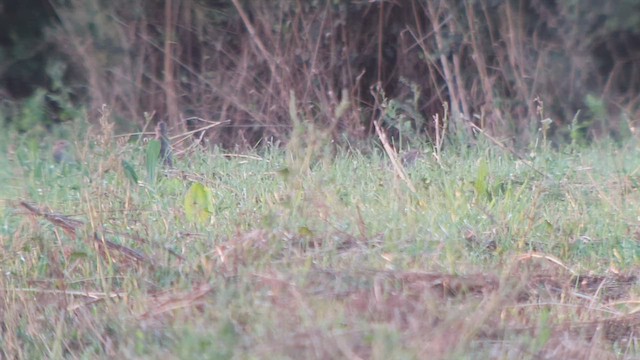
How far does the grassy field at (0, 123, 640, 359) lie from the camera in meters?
2.79

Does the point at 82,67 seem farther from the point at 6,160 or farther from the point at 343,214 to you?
the point at 343,214

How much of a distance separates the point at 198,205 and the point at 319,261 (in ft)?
2.73

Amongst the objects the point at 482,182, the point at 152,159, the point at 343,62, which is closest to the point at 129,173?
the point at 152,159

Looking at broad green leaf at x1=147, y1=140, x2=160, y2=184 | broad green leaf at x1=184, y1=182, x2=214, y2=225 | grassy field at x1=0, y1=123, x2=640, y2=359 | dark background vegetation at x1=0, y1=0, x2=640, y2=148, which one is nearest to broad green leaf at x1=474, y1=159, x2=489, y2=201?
grassy field at x1=0, y1=123, x2=640, y2=359

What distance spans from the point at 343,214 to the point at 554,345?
53.7 inches

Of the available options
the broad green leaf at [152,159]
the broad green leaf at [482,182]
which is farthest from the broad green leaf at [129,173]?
the broad green leaf at [482,182]

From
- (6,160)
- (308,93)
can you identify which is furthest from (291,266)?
(308,93)

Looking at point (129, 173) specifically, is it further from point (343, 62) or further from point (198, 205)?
point (343, 62)

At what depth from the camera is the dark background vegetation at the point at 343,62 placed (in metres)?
8.34

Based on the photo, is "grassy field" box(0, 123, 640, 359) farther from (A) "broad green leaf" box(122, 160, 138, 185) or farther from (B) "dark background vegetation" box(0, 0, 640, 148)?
(B) "dark background vegetation" box(0, 0, 640, 148)

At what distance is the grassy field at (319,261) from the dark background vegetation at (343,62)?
3195mm

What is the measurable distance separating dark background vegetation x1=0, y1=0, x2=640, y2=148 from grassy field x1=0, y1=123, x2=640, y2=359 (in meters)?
3.19

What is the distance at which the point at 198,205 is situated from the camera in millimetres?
4184

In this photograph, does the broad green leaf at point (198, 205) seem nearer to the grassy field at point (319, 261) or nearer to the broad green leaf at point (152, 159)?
the grassy field at point (319, 261)
